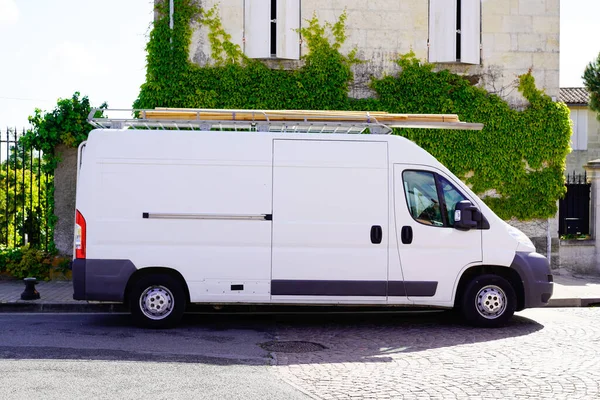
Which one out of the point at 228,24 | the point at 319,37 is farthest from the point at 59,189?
the point at 319,37

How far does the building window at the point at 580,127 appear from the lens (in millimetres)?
29953

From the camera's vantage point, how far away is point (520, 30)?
15.6 m

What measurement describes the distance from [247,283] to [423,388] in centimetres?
331

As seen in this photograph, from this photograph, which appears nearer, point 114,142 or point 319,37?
point 114,142

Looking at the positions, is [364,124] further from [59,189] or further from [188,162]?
[59,189]

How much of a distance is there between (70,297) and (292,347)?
4817mm

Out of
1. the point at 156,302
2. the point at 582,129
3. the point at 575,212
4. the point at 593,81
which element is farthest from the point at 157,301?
the point at 582,129

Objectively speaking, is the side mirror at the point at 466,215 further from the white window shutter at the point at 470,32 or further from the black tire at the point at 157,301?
the white window shutter at the point at 470,32

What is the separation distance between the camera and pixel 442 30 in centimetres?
1536

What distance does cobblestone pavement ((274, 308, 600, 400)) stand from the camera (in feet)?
20.4

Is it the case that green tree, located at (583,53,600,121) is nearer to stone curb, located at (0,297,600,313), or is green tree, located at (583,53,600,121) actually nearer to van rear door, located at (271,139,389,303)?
van rear door, located at (271,139,389,303)

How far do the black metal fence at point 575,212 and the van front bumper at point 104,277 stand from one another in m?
10.6

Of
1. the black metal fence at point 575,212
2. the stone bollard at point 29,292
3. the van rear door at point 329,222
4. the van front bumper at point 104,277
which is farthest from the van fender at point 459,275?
the black metal fence at point 575,212

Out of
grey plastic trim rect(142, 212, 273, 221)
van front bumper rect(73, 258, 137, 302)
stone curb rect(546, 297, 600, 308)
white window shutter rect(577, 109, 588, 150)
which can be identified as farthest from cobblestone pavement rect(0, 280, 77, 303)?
white window shutter rect(577, 109, 588, 150)
